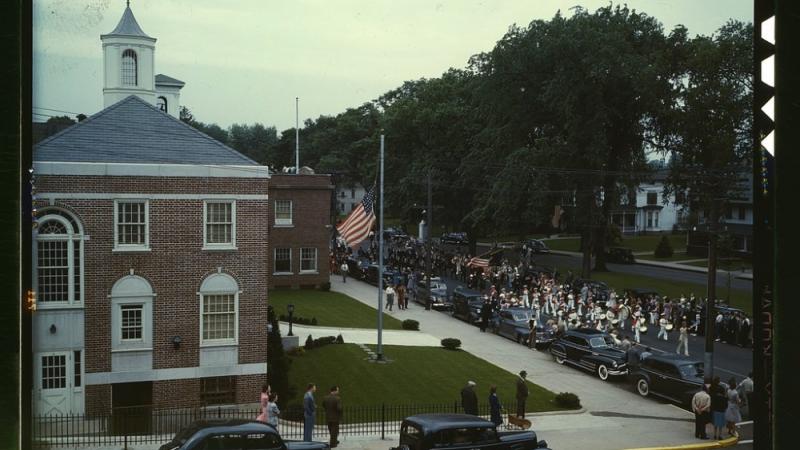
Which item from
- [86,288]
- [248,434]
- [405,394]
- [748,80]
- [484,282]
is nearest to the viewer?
[248,434]

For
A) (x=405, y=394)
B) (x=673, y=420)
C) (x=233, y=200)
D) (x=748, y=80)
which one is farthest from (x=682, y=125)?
(x=233, y=200)

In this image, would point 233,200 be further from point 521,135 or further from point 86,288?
point 521,135

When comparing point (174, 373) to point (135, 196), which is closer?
point (135, 196)

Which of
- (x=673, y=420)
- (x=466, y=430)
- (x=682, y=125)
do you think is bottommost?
(x=673, y=420)

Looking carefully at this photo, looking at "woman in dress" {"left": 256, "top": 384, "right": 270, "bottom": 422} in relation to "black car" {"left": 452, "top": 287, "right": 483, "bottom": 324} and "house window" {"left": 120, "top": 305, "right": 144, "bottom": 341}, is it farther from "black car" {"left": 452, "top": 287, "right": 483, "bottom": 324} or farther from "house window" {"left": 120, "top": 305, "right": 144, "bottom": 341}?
"black car" {"left": 452, "top": 287, "right": 483, "bottom": 324}

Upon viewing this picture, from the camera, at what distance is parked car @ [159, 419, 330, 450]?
8331 mm

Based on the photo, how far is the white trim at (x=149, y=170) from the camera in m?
11.3

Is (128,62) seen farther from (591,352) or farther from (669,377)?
(591,352)

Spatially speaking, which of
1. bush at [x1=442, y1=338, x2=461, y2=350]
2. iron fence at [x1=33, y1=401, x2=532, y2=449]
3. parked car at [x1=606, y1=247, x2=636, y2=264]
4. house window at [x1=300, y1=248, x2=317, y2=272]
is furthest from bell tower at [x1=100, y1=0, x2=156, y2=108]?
parked car at [x1=606, y1=247, x2=636, y2=264]

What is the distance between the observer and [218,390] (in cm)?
1277

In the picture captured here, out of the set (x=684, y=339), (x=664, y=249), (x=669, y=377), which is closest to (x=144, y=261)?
(x=669, y=377)

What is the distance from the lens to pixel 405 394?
15.1 meters

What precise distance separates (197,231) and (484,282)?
20763mm

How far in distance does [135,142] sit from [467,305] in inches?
627
